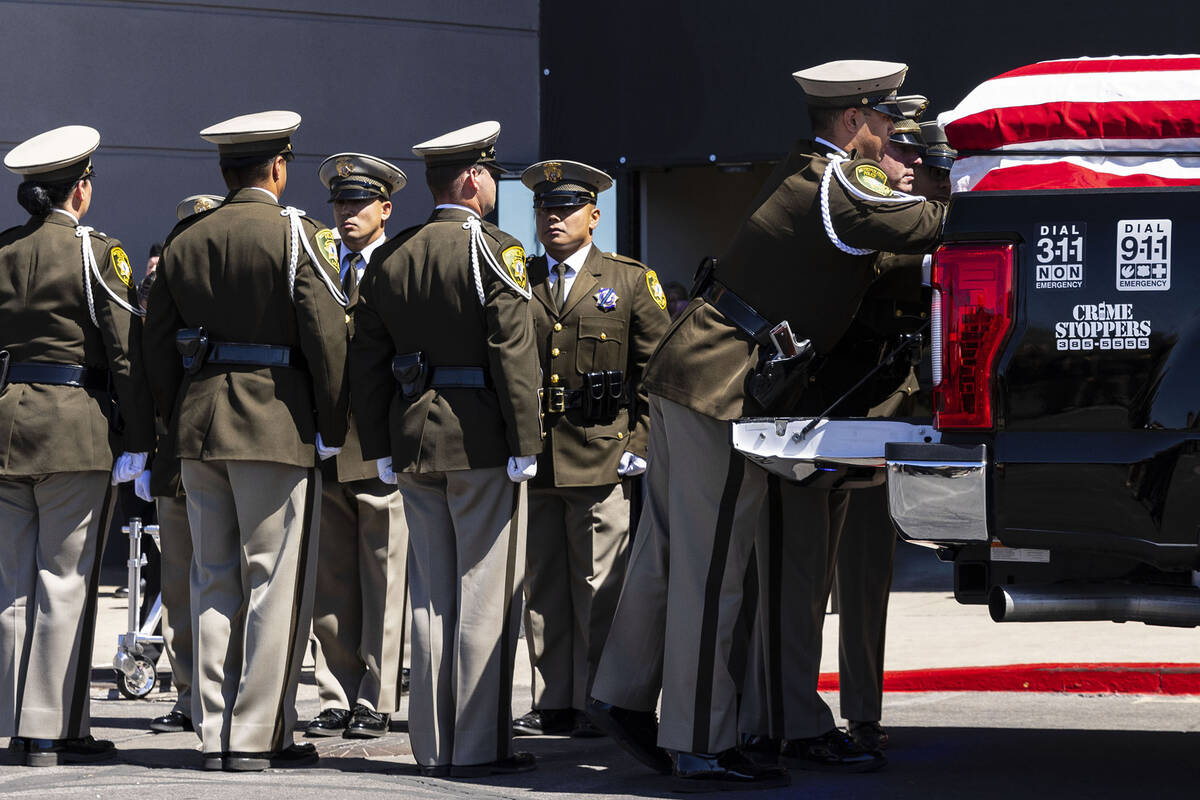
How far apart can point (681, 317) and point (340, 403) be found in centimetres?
129

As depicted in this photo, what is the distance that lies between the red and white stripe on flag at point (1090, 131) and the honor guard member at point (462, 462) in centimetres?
186

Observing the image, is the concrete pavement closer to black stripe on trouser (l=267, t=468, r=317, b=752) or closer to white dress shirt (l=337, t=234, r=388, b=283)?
black stripe on trouser (l=267, t=468, r=317, b=752)

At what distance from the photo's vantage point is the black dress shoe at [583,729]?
7008 millimetres

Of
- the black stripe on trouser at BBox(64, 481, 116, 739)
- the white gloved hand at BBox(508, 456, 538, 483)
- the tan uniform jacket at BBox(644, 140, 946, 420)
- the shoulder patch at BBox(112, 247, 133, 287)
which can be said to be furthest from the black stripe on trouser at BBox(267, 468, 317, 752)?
the tan uniform jacket at BBox(644, 140, 946, 420)

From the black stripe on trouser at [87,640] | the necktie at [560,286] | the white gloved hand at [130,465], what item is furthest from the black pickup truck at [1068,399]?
the black stripe on trouser at [87,640]

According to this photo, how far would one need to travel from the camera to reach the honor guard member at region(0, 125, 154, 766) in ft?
20.8

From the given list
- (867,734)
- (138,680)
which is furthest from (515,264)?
(138,680)

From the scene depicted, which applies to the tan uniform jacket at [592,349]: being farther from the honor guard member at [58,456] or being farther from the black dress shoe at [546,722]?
the honor guard member at [58,456]

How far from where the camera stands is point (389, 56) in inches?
532

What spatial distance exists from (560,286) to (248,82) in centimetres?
660

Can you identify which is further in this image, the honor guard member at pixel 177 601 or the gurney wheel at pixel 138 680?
the gurney wheel at pixel 138 680

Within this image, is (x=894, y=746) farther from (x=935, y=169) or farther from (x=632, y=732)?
(x=935, y=169)

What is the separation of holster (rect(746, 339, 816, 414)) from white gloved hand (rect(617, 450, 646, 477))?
163 centimetres

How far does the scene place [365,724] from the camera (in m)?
7.04
